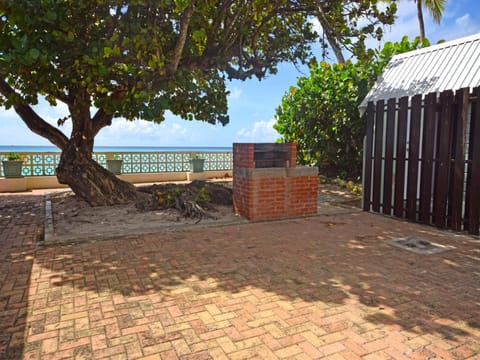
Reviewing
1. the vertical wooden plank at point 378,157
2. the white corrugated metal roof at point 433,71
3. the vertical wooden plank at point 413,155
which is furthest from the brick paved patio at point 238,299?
the white corrugated metal roof at point 433,71

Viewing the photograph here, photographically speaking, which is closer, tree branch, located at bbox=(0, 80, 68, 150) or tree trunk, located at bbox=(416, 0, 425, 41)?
tree branch, located at bbox=(0, 80, 68, 150)

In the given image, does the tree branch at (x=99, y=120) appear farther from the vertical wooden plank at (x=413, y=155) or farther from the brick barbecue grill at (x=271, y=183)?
the vertical wooden plank at (x=413, y=155)

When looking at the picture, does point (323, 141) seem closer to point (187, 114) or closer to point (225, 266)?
point (187, 114)

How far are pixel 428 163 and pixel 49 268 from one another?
6.20 m

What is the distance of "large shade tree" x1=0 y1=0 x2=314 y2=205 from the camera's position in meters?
5.34

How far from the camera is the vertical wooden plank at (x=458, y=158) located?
564 centimetres

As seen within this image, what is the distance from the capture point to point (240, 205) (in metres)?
6.96

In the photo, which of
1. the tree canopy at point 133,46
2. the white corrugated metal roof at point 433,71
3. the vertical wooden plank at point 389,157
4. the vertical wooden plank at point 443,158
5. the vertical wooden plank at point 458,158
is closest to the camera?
the tree canopy at point 133,46

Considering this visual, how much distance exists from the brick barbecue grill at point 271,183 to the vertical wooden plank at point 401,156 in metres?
1.60

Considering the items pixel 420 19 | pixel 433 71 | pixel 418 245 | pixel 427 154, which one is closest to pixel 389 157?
pixel 427 154

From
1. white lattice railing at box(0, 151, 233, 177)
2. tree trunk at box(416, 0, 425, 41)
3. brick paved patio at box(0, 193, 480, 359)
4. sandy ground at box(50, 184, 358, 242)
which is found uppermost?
tree trunk at box(416, 0, 425, 41)

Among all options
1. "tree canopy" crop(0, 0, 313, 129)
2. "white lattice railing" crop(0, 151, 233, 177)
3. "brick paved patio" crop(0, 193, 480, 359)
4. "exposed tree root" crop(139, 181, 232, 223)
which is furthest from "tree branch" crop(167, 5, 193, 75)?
"white lattice railing" crop(0, 151, 233, 177)

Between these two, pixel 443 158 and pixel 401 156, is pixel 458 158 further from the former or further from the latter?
pixel 401 156

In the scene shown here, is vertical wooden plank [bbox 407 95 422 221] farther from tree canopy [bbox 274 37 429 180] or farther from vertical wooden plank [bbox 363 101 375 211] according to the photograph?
tree canopy [bbox 274 37 429 180]
